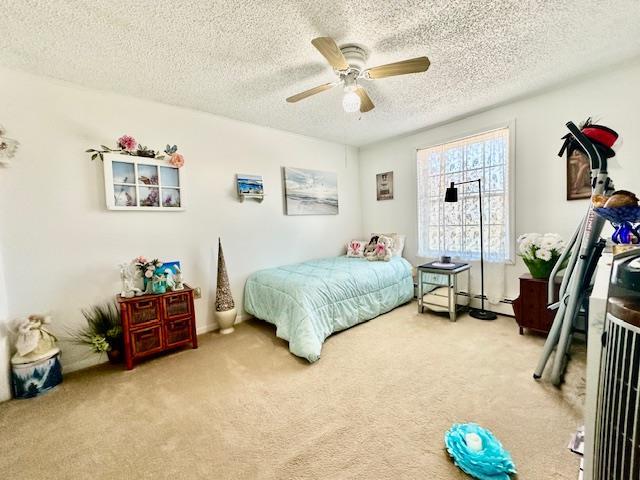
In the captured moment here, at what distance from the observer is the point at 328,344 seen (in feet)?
8.49

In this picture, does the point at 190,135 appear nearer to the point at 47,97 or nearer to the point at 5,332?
the point at 47,97

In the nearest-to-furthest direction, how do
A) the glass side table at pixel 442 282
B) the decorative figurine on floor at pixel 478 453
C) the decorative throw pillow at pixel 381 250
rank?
the decorative figurine on floor at pixel 478 453 → the glass side table at pixel 442 282 → the decorative throw pillow at pixel 381 250

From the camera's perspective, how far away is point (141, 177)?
2.58 m

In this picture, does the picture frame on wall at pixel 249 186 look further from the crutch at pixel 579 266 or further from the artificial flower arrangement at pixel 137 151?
the crutch at pixel 579 266

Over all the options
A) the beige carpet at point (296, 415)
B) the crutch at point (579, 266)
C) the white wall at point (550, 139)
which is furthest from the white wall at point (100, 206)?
the crutch at point (579, 266)

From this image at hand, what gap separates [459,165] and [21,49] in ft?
13.7

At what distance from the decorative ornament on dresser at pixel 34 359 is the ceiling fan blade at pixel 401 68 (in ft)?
10.3

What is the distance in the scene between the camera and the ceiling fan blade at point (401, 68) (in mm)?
1716

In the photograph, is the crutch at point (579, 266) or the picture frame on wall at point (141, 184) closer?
the crutch at point (579, 266)

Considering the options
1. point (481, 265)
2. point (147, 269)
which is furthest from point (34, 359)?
point (481, 265)

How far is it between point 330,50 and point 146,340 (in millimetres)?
2692

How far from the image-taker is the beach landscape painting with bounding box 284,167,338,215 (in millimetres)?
3725

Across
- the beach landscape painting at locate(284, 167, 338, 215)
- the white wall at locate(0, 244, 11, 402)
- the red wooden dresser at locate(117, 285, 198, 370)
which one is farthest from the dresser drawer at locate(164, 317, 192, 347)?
the beach landscape painting at locate(284, 167, 338, 215)

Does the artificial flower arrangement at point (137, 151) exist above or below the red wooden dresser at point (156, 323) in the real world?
above
